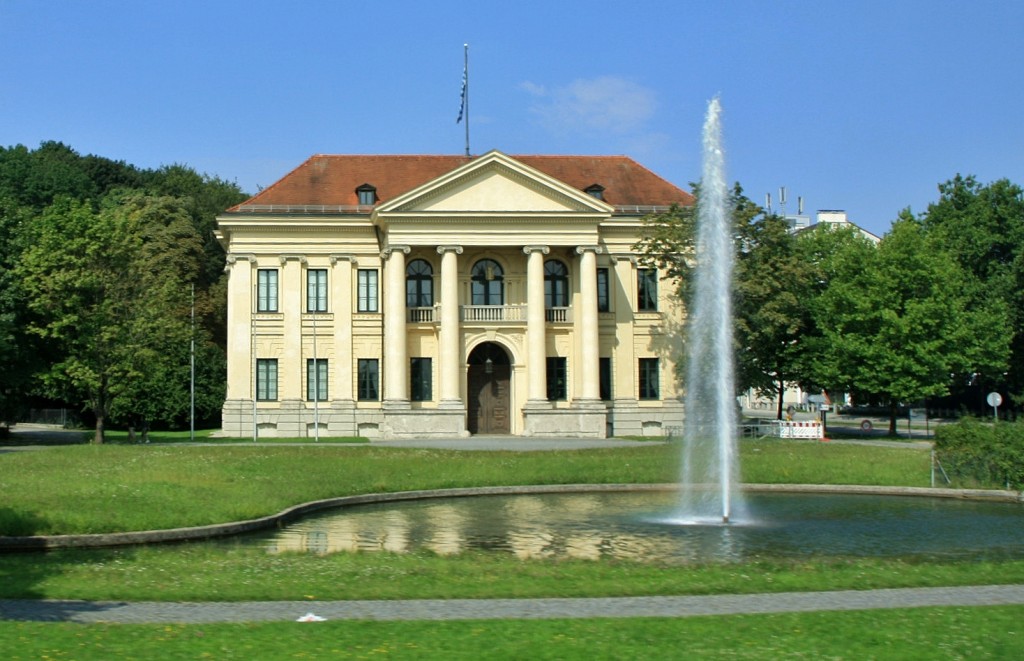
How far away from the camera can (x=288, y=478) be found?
32344 mm

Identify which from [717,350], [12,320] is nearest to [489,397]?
[12,320]

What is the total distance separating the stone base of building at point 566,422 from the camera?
5638 cm

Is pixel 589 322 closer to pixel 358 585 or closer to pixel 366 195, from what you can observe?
pixel 366 195

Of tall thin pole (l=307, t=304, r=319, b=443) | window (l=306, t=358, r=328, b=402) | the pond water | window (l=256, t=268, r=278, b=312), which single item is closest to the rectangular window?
window (l=306, t=358, r=328, b=402)

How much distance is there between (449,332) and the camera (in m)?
56.8

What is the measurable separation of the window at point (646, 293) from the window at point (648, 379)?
297 cm

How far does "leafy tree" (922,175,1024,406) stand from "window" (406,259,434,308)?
31378mm

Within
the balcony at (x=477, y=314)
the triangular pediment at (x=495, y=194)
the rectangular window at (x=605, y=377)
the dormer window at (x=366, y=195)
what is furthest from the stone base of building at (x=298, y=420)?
the rectangular window at (x=605, y=377)

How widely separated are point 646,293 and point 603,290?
96.8 inches

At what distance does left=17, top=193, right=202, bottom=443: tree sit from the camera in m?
46.2

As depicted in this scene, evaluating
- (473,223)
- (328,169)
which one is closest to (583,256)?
(473,223)

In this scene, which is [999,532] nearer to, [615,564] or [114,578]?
[615,564]

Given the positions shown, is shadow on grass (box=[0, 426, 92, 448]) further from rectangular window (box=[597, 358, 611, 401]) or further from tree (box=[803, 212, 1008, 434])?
tree (box=[803, 212, 1008, 434])

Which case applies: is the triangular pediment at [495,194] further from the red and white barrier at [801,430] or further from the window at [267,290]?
the red and white barrier at [801,430]
